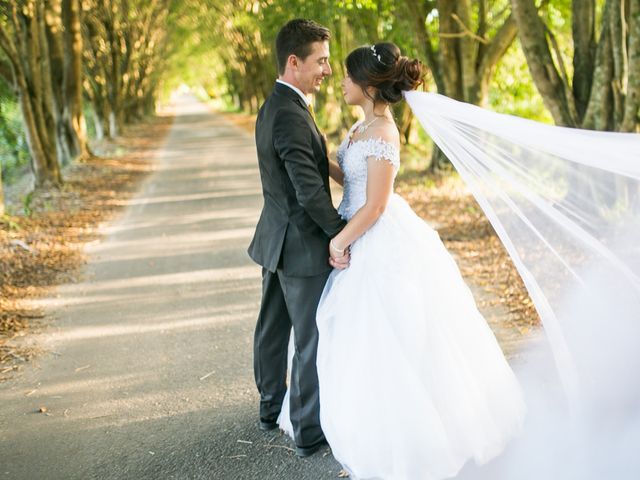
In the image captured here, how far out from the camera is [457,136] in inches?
147

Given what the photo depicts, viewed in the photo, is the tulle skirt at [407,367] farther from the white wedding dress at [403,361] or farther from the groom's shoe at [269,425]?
the groom's shoe at [269,425]

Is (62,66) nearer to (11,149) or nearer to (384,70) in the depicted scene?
(11,149)

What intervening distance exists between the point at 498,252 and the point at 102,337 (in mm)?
4544

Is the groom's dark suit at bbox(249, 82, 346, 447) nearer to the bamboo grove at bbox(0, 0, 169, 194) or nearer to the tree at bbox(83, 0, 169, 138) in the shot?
the bamboo grove at bbox(0, 0, 169, 194)

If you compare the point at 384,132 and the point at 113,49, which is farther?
the point at 113,49

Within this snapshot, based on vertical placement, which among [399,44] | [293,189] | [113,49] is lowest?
[293,189]

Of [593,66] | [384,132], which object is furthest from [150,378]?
[593,66]

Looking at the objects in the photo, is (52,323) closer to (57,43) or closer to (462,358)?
(462,358)

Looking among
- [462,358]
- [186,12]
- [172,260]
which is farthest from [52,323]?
[186,12]

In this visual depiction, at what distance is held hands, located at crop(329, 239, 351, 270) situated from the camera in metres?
3.61

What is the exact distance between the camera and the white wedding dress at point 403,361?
331cm

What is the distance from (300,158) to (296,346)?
3.67 ft

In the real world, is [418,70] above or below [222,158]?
above

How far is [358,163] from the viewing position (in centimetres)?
356
